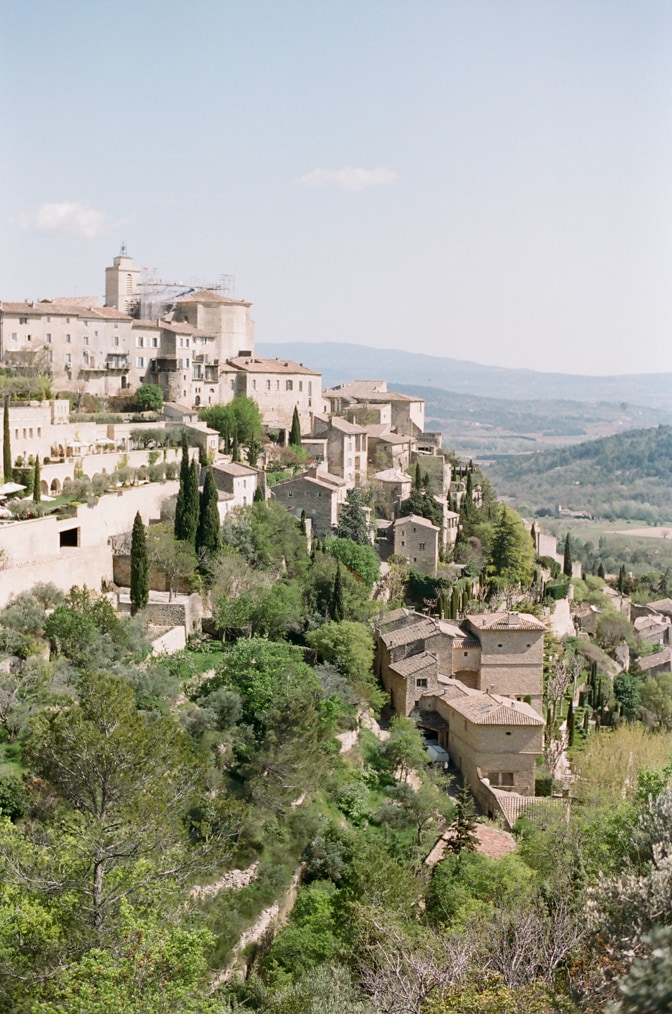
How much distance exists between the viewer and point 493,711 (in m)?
27.5

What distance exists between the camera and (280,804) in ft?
71.3

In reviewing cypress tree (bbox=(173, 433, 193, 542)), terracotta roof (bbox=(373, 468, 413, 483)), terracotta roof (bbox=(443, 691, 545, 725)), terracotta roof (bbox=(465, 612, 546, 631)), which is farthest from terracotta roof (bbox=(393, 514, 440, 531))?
terracotta roof (bbox=(443, 691, 545, 725))

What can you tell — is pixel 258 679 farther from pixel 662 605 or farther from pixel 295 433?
pixel 662 605

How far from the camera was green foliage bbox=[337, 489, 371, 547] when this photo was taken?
37750mm

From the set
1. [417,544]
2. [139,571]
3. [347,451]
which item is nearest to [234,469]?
[417,544]

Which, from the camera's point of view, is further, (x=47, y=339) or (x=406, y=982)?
(x=47, y=339)

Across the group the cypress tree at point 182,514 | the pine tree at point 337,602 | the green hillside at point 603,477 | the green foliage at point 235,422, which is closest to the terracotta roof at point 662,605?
the green foliage at point 235,422

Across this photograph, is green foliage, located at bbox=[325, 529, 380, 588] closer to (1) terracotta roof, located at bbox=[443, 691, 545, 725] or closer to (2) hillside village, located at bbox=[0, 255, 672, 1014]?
(2) hillside village, located at bbox=[0, 255, 672, 1014]

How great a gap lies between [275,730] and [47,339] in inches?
1078

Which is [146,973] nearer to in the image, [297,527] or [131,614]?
[131,614]

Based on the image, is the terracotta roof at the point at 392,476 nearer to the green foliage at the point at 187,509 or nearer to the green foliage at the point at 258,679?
the green foliage at the point at 187,509

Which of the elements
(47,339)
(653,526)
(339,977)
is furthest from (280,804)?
(653,526)

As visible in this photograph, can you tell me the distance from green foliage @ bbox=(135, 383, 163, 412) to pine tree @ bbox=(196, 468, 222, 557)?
12.7 meters

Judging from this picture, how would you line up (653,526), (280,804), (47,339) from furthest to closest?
(653,526)
(47,339)
(280,804)
